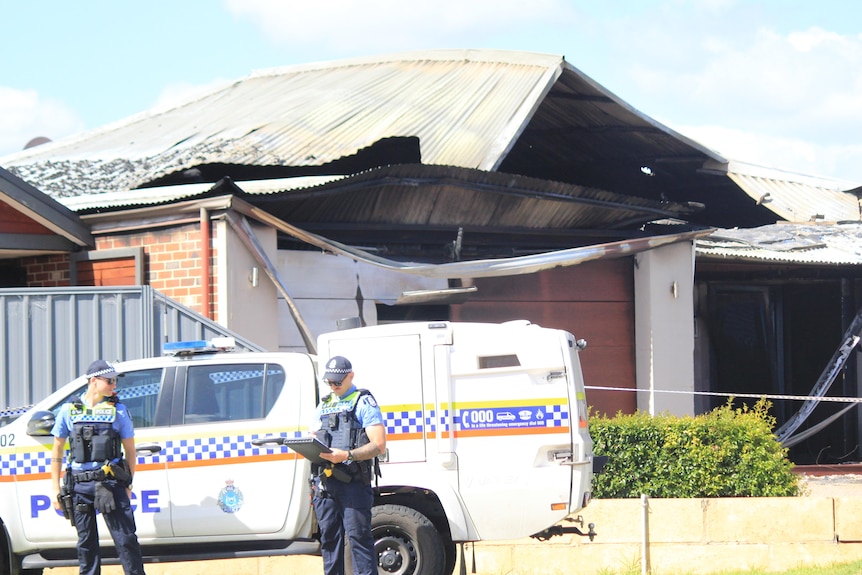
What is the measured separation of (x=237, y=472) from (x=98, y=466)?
0.95 meters

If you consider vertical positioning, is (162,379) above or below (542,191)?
below

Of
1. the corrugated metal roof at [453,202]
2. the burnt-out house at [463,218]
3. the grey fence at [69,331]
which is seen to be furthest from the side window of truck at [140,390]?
the corrugated metal roof at [453,202]

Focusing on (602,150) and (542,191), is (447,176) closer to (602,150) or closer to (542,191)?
(542,191)

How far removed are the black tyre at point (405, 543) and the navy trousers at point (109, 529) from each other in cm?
160

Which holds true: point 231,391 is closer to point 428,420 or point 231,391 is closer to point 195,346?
point 195,346

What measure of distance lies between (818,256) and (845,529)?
21.8 feet

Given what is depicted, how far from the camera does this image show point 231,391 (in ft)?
26.7

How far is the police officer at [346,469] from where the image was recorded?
7285mm

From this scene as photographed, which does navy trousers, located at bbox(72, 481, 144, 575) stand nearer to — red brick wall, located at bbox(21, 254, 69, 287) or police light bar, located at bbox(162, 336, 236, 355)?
police light bar, located at bbox(162, 336, 236, 355)

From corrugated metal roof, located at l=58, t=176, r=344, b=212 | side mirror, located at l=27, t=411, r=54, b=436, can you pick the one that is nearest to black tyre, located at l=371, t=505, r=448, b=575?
side mirror, located at l=27, t=411, r=54, b=436

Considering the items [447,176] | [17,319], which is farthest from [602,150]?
[17,319]

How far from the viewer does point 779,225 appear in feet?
57.5

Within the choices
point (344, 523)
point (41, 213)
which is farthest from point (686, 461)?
point (41, 213)

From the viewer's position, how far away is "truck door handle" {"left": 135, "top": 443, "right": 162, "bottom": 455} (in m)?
7.91
